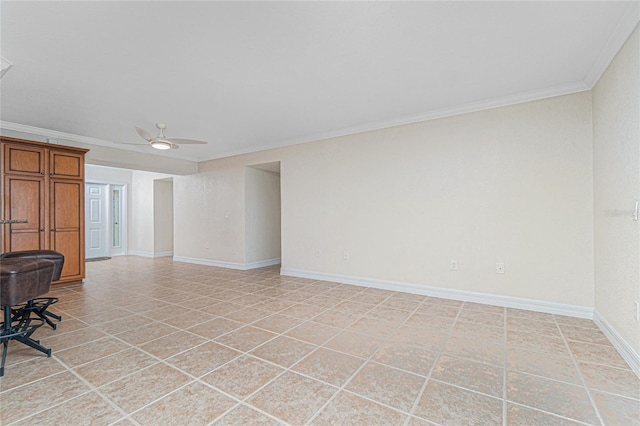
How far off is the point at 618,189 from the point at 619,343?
1.22m

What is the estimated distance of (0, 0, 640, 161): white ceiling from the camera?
2.05 m

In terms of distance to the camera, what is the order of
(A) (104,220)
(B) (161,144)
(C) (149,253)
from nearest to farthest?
(B) (161,144)
(A) (104,220)
(C) (149,253)

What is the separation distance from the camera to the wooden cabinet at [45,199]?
3959 mm

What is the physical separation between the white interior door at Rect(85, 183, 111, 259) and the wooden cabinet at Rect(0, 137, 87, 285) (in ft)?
12.3

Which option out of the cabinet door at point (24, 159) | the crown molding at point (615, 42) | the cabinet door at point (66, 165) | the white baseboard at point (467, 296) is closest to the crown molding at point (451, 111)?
the crown molding at point (615, 42)

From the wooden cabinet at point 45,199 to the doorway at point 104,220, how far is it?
3777mm

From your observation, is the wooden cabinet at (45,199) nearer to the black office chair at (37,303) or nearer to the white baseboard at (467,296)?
the black office chair at (37,303)

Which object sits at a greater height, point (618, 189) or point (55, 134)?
point (55, 134)

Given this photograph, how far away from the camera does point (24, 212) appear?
409 cm

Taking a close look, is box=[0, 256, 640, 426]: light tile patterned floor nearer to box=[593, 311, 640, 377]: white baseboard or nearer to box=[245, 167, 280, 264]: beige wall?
box=[593, 311, 640, 377]: white baseboard

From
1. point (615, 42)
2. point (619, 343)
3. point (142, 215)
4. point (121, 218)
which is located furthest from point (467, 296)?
point (121, 218)

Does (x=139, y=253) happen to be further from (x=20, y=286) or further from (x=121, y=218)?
(x=20, y=286)

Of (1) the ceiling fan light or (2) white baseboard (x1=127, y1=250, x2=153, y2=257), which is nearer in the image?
(1) the ceiling fan light

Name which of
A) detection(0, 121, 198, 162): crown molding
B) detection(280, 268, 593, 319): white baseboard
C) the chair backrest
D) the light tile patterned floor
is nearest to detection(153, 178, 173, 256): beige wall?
detection(0, 121, 198, 162): crown molding
